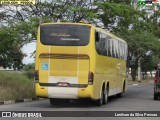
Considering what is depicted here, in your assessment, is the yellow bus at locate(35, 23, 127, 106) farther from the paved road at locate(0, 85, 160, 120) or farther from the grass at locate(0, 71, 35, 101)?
the grass at locate(0, 71, 35, 101)

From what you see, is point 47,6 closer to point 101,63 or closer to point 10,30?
point 10,30

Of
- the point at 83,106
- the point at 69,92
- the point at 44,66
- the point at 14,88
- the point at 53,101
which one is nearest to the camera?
the point at 69,92

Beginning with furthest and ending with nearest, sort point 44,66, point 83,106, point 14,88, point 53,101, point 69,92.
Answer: point 14,88 < point 53,101 < point 83,106 < point 44,66 < point 69,92

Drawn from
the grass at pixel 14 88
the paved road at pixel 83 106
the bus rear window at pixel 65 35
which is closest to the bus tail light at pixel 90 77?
the paved road at pixel 83 106

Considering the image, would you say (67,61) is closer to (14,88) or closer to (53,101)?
(53,101)

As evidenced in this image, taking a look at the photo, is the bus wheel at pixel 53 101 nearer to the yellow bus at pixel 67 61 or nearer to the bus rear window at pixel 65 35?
the yellow bus at pixel 67 61

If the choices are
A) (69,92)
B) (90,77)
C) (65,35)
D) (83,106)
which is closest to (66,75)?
(69,92)

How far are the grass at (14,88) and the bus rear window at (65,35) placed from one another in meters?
4.74

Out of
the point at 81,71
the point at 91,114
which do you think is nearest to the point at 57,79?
the point at 81,71

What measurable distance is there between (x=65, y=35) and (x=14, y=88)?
6.78 meters

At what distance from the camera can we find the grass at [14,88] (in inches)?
964

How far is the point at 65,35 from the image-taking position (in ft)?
67.3

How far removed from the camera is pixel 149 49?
6234 cm

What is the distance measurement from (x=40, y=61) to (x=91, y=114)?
6.98 meters
